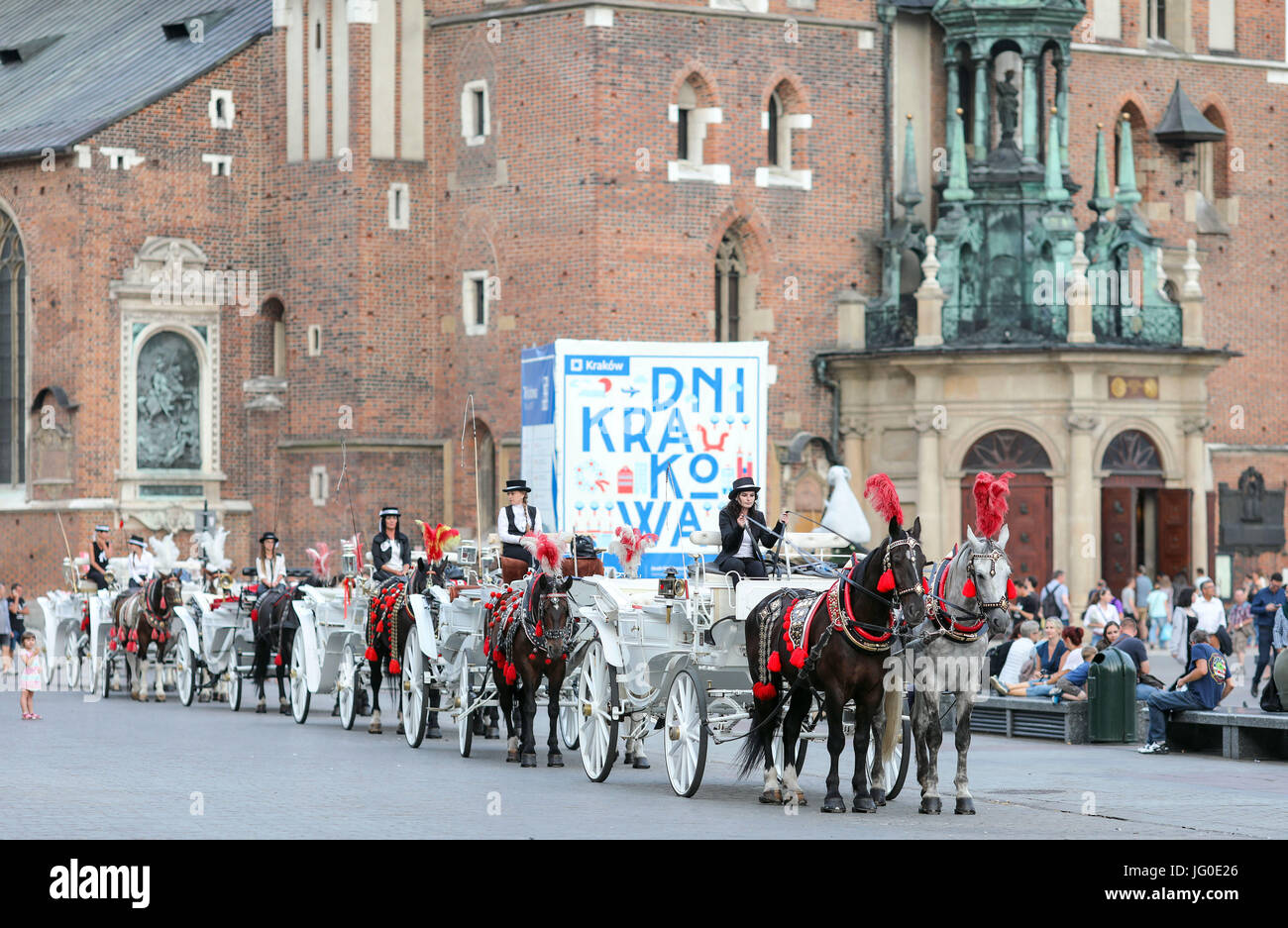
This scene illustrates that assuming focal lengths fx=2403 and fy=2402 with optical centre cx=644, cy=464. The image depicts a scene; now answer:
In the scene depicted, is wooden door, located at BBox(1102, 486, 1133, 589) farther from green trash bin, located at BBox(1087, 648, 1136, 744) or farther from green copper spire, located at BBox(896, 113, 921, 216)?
green trash bin, located at BBox(1087, 648, 1136, 744)

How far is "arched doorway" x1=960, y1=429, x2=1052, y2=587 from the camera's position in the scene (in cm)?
4025

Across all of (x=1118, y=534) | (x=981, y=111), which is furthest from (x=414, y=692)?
(x=981, y=111)

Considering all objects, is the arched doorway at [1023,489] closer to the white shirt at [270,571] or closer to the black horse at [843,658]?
the white shirt at [270,571]

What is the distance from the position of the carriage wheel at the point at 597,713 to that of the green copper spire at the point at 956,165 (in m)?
23.8

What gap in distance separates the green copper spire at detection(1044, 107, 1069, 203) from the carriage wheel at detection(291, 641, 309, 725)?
1991 centimetres

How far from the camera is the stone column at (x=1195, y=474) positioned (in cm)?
4116

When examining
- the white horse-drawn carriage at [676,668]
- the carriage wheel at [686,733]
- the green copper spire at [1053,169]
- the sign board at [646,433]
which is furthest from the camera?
the green copper spire at [1053,169]

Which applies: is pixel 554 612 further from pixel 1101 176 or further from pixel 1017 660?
pixel 1101 176

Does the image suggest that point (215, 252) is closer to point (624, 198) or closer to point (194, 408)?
point (194, 408)

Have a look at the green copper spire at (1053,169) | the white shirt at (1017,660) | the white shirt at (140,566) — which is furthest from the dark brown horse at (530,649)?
the green copper spire at (1053,169)

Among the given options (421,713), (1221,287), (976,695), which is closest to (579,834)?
(976,695)

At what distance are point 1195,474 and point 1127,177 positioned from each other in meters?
6.12

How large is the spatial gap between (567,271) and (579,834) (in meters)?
26.0

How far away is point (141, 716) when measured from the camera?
1038 inches
